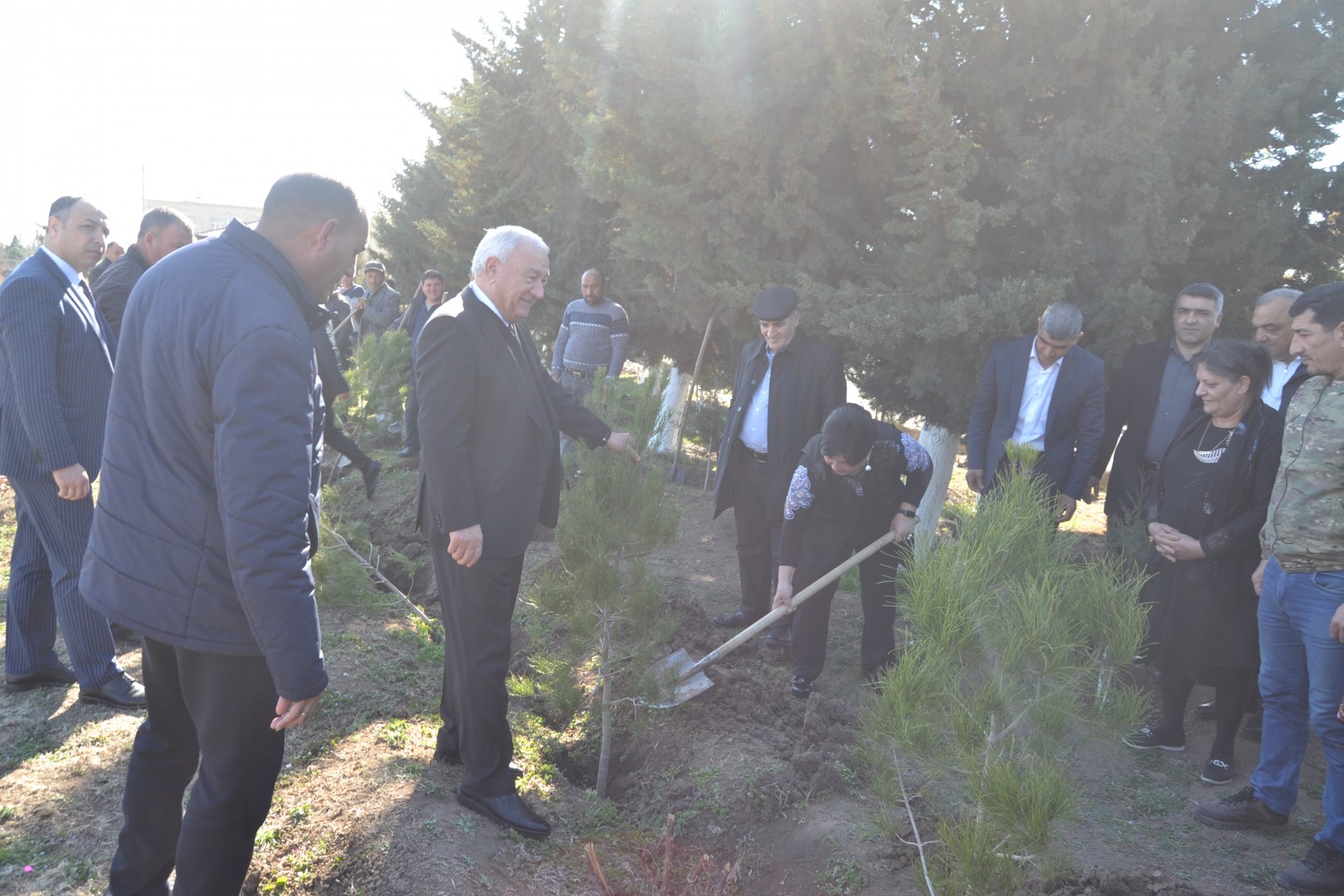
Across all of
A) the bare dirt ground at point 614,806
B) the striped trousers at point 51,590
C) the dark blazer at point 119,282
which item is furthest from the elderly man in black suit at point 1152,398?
the dark blazer at point 119,282

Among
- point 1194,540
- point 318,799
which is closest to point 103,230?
point 318,799

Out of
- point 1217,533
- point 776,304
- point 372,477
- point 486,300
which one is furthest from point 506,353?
point 372,477

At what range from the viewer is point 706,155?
6.52 metres

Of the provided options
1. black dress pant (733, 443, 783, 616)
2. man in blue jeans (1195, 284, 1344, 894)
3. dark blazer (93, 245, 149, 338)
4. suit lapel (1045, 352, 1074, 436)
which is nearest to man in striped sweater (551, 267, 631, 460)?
black dress pant (733, 443, 783, 616)

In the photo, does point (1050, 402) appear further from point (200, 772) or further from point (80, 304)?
point (80, 304)

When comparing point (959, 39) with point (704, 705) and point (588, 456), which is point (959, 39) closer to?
point (588, 456)

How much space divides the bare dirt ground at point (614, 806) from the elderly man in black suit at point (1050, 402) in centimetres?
143

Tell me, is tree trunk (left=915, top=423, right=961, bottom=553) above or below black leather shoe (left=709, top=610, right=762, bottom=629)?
above

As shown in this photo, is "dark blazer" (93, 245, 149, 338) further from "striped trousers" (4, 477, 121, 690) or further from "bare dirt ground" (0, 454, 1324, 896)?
"bare dirt ground" (0, 454, 1324, 896)

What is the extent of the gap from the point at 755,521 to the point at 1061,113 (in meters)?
3.73

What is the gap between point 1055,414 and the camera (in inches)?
187

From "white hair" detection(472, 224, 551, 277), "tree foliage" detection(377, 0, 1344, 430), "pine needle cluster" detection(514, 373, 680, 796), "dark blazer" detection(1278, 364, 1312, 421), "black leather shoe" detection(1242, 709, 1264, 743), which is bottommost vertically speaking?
"black leather shoe" detection(1242, 709, 1264, 743)

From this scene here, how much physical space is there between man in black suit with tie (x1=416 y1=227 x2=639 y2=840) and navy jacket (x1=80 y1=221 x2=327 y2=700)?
29.2 inches

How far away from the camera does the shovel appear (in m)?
3.92
